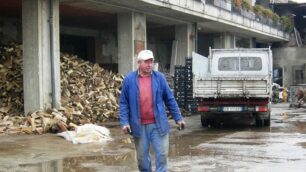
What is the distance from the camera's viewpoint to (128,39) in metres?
22.2

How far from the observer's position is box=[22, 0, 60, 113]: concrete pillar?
16.3m

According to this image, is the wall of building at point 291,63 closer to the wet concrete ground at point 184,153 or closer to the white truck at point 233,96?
the white truck at point 233,96

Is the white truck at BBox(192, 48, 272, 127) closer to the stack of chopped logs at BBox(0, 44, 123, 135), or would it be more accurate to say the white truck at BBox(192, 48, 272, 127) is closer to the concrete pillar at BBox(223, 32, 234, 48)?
the stack of chopped logs at BBox(0, 44, 123, 135)

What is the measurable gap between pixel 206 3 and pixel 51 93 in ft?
36.6

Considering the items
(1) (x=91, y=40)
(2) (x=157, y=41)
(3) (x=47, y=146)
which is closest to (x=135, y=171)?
(3) (x=47, y=146)

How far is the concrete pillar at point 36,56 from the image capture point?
16.3 metres

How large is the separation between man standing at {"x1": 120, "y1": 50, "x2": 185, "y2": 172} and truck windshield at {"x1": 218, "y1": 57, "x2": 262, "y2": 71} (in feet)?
38.6

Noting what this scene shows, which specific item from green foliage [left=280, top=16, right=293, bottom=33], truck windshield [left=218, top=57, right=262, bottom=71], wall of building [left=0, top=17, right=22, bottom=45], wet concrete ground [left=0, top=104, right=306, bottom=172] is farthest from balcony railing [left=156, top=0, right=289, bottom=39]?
wet concrete ground [left=0, top=104, right=306, bottom=172]

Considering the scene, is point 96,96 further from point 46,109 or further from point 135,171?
point 135,171

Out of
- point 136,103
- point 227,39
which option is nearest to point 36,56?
point 136,103

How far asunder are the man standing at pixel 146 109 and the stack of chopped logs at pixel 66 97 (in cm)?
852

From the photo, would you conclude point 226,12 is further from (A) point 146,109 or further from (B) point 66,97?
(A) point 146,109

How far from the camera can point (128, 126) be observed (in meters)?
6.20

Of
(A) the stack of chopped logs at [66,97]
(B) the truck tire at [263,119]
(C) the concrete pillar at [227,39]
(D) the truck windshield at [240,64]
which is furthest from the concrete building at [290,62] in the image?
(B) the truck tire at [263,119]
